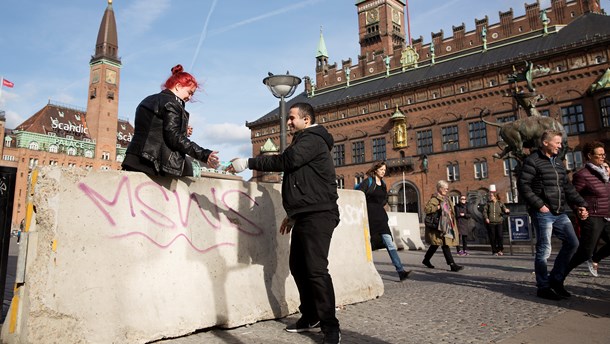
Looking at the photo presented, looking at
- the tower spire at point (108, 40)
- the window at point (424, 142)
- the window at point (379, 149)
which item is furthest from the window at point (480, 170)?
the tower spire at point (108, 40)

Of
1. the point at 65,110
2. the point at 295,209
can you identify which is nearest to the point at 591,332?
the point at 295,209

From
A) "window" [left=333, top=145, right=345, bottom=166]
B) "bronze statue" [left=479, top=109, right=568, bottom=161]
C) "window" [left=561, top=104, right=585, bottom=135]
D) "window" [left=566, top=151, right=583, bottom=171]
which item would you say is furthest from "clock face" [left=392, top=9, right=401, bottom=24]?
"bronze statue" [left=479, top=109, right=568, bottom=161]

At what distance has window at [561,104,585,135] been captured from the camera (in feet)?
114

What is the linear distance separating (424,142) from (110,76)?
5979cm

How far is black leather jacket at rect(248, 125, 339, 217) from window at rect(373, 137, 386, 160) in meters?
42.9

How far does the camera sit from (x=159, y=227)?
3.40 m

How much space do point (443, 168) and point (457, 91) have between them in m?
7.55

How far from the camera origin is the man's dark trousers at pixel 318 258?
313 cm

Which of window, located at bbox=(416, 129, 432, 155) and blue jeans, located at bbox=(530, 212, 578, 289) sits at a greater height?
window, located at bbox=(416, 129, 432, 155)

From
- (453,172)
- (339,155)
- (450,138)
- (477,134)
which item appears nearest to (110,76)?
(339,155)

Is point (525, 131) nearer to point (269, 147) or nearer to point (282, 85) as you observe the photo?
point (282, 85)

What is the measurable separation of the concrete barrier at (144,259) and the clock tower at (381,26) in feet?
186

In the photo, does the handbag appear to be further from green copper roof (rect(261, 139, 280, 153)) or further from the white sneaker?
green copper roof (rect(261, 139, 280, 153))

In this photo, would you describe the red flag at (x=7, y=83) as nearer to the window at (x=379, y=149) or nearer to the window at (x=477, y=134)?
the window at (x=379, y=149)
